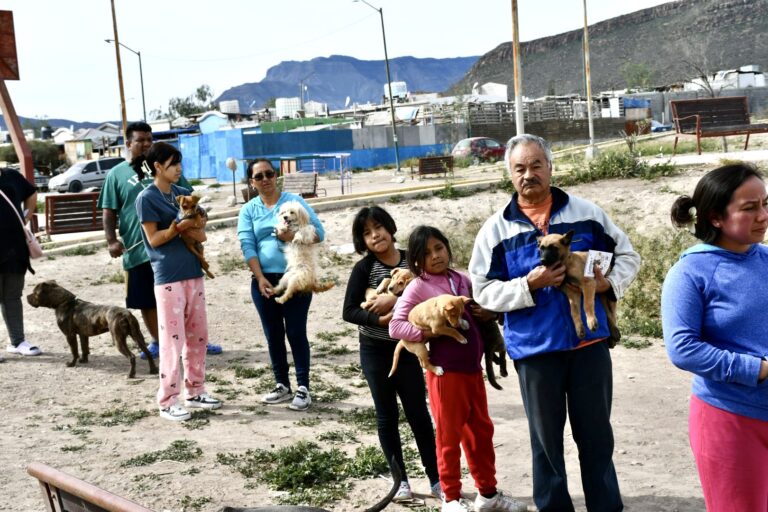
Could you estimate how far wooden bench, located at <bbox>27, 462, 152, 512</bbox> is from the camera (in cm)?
221

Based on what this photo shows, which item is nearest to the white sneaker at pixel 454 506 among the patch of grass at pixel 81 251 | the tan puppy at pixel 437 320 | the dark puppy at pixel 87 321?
the tan puppy at pixel 437 320

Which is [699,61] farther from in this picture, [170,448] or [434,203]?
[170,448]

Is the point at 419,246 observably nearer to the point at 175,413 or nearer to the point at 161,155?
the point at 161,155

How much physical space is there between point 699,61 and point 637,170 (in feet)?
337

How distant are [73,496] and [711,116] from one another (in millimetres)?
17831

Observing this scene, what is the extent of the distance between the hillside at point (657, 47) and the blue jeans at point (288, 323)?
308 ft

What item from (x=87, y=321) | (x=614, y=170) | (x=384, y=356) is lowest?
(x=87, y=321)

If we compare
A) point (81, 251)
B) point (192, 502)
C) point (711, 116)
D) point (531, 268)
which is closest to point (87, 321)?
point (192, 502)

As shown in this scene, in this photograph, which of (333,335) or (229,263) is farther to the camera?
(229,263)

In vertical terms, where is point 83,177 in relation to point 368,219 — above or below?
above

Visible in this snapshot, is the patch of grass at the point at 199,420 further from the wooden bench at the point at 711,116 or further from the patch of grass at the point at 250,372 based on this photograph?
the wooden bench at the point at 711,116

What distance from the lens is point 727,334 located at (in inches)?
115

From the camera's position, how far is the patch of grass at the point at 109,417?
20.6ft

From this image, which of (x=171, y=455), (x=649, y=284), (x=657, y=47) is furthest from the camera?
(x=657, y=47)
